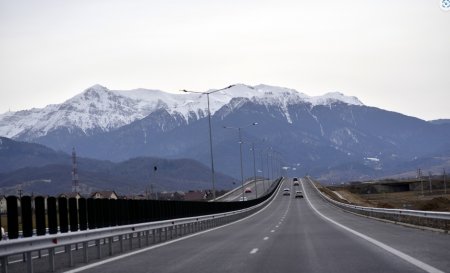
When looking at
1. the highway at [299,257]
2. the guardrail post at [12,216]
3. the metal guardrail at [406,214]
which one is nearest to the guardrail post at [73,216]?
the highway at [299,257]

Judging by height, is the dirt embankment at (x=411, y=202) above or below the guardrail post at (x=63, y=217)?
below

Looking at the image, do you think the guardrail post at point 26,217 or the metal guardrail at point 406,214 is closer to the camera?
the guardrail post at point 26,217

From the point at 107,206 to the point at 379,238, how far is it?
8843 mm

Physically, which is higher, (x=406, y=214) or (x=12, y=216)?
(x=12, y=216)

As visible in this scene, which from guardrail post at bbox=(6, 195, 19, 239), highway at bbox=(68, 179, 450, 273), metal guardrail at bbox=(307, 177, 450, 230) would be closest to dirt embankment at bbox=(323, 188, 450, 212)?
metal guardrail at bbox=(307, 177, 450, 230)

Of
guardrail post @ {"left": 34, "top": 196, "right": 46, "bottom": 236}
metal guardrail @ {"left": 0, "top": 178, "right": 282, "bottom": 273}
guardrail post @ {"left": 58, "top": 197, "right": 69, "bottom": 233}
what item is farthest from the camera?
guardrail post @ {"left": 58, "top": 197, "right": 69, "bottom": 233}

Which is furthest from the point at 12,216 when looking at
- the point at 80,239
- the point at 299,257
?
the point at 299,257

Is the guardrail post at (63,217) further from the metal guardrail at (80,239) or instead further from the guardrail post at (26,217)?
the guardrail post at (26,217)

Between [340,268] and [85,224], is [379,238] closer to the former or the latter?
[85,224]

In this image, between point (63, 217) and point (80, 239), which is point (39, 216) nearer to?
point (80, 239)

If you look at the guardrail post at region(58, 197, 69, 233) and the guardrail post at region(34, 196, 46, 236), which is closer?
the guardrail post at region(34, 196, 46, 236)

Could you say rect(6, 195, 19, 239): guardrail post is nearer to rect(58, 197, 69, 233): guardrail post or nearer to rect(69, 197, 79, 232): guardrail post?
rect(58, 197, 69, 233): guardrail post

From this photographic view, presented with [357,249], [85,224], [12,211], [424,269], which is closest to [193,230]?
[85,224]

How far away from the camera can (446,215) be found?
31.0 m
